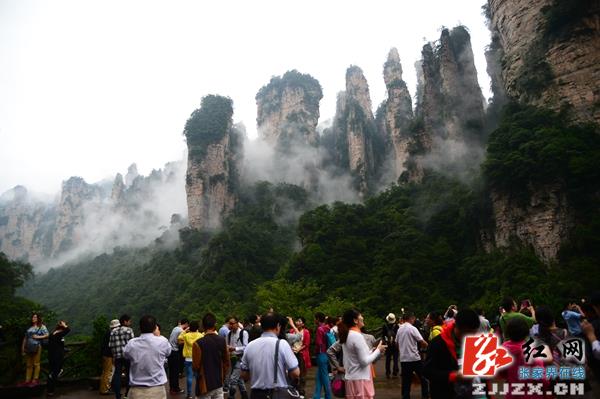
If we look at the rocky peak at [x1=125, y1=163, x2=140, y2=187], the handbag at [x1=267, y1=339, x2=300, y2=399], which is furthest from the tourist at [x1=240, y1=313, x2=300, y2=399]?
the rocky peak at [x1=125, y1=163, x2=140, y2=187]

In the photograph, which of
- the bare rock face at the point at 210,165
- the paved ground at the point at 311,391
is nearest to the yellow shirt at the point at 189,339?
the paved ground at the point at 311,391

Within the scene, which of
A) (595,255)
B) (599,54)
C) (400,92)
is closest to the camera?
(595,255)

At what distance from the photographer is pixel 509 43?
3212 centimetres

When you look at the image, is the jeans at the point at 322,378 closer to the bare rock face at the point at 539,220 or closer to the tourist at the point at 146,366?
the tourist at the point at 146,366

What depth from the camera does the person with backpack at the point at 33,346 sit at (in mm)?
8805

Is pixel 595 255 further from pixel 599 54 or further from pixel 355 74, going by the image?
pixel 355 74

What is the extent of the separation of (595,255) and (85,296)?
7082 centimetres

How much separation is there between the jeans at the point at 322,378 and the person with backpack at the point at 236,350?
1.17 metres

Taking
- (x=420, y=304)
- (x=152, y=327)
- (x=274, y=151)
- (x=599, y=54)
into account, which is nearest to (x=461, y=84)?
(x=599, y=54)

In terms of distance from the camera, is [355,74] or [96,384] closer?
[96,384]

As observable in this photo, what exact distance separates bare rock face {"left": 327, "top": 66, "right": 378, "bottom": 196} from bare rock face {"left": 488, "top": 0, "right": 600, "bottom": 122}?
39.3 metres

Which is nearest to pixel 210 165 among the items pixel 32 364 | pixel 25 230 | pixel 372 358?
pixel 32 364

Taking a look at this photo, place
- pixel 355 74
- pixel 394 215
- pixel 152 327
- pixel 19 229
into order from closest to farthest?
pixel 152 327, pixel 394 215, pixel 355 74, pixel 19 229

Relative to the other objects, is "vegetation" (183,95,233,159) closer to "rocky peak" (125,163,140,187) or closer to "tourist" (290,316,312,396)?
"tourist" (290,316,312,396)
